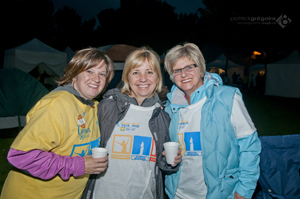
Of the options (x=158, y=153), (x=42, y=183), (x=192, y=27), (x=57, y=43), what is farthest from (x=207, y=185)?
(x=57, y=43)

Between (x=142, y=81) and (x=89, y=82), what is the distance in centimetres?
68

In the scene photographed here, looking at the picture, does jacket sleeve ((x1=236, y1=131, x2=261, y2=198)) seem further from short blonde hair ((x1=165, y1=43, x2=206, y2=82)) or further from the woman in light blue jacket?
short blonde hair ((x1=165, y1=43, x2=206, y2=82))

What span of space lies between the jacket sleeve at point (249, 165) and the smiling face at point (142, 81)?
125 cm

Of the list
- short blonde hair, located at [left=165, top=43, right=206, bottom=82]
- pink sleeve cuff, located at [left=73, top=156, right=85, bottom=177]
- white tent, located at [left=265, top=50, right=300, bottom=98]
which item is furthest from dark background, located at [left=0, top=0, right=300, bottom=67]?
pink sleeve cuff, located at [left=73, top=156, right=85, bottom=177]

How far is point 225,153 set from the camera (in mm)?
1866

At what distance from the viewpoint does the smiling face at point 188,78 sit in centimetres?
222

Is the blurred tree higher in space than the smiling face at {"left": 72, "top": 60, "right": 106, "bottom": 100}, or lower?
higher

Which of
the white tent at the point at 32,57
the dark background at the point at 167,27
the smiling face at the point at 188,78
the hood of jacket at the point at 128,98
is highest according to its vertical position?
the dark background at the point at 167,27

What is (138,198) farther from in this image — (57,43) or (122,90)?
(57,43)

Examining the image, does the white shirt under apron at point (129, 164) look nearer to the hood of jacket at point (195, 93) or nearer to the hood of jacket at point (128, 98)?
the hood of jacket at point (128, 98)

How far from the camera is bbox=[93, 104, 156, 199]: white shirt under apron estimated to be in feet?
6.54

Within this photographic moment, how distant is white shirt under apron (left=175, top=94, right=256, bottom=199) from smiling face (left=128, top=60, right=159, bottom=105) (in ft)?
1.89

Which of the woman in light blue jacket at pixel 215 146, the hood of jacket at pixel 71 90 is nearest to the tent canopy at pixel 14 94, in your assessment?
the hood of jacket at pixel 71 90

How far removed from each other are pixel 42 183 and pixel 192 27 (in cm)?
4370
